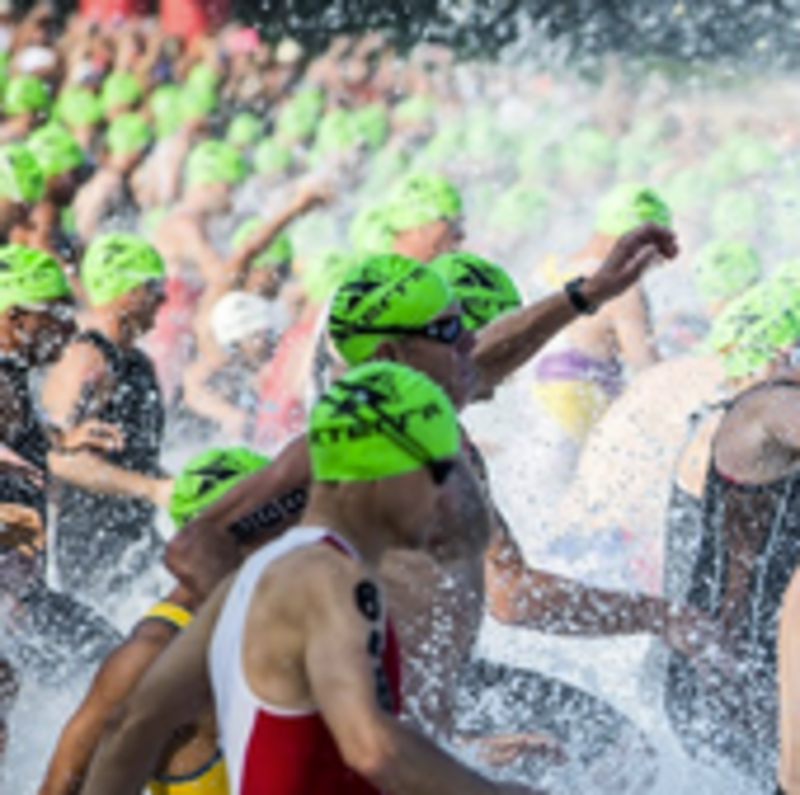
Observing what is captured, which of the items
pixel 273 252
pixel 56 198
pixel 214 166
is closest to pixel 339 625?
pixel 273 252

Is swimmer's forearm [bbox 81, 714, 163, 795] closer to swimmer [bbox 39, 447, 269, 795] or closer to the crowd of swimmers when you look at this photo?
the crowd of swimmers

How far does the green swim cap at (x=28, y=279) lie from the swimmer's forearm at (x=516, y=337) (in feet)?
6.57

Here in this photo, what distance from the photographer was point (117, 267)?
24.2ft

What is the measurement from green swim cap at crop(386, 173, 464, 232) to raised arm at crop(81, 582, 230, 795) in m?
4.54

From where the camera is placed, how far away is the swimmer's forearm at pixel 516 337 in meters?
4.68

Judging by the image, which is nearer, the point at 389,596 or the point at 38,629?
the point at 389,596

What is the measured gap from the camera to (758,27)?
1930 cm

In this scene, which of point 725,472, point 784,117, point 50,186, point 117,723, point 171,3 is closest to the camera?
point 117,723

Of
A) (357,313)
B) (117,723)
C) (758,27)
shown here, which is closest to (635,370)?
(357,313)

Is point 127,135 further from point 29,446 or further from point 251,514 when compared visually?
point 251,514

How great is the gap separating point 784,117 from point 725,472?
36.0ft

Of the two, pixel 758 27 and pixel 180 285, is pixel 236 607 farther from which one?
pixel 758 27

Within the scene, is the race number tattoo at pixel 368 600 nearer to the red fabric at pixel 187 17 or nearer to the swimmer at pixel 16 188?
the swimmer at pixel 16 188

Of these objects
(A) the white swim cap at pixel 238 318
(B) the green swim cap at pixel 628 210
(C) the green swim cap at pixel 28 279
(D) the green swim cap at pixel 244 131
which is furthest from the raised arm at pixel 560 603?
(D) the green swim cap at pixel 244 131
